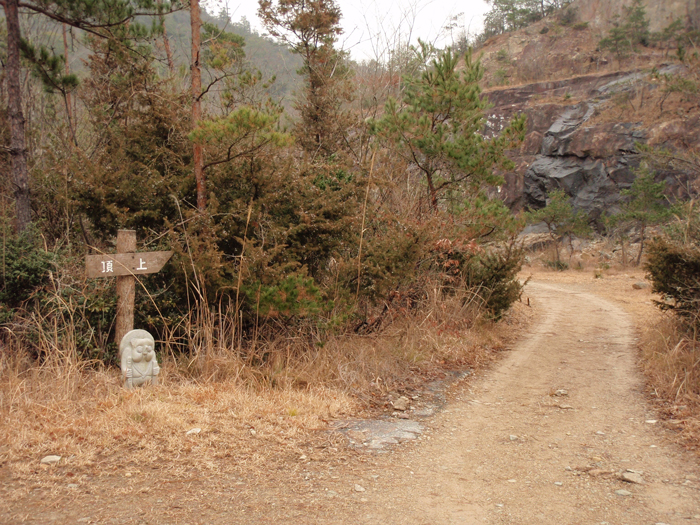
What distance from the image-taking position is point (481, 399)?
5.91 meters

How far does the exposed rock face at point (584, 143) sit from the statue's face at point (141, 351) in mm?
28469

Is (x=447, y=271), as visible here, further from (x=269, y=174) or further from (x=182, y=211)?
(x=182, y=211)

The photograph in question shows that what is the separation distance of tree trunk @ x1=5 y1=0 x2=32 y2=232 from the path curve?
215 inches

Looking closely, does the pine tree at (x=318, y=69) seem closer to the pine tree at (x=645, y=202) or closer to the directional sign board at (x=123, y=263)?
the directional sign board at (x=123, y=263)

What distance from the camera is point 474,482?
12.5 ft

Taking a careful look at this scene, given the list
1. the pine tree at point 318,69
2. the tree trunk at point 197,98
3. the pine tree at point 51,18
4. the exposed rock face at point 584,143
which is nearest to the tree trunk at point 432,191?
the pine tree at point 318,69

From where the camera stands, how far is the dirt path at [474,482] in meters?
3.24

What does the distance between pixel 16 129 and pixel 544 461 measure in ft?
22.5

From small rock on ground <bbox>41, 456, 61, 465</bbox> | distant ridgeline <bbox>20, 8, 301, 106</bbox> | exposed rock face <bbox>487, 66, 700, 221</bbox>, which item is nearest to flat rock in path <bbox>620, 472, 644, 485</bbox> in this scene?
small rock on ground <bbox>41, 456, 61, 465</bbox>

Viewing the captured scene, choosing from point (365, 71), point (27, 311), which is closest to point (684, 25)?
point (365, 71)

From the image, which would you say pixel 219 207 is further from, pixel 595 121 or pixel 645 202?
pixel 595 121

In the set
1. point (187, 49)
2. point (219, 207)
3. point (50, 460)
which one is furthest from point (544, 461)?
point (187, 49)

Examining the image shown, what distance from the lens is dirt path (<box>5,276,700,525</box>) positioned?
324 cm

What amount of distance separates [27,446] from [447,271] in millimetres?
6700
